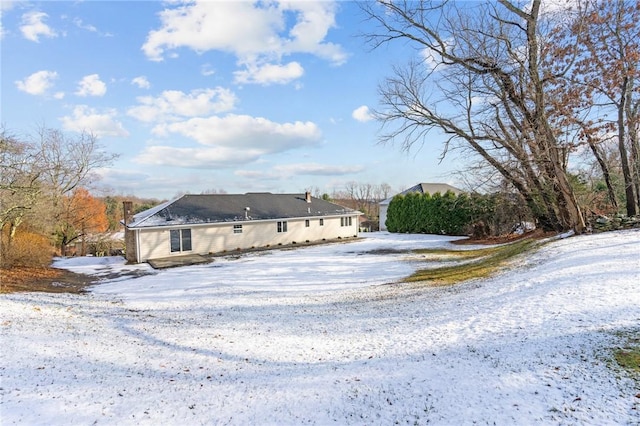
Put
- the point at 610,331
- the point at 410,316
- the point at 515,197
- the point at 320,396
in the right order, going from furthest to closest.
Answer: the point at 515,197 → the point at 410,316 → the point at 610,331 → the point at 320,396

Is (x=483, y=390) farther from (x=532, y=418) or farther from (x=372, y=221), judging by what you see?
(x=372, y=221)

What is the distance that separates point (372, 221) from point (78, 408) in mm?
42163

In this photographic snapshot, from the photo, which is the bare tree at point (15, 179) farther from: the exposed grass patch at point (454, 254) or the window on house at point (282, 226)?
the exposed grass patch at point (454, 254)

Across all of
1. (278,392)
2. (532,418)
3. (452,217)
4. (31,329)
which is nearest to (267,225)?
(452,217)

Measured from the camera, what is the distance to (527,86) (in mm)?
12945

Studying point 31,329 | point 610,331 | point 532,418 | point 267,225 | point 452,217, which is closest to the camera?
point 532,418

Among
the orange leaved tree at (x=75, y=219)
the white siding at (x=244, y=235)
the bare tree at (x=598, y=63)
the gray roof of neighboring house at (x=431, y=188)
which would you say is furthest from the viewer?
the gray roof of neighboring house at (x=431, y=188)

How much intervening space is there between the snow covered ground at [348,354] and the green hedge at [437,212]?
1710cm

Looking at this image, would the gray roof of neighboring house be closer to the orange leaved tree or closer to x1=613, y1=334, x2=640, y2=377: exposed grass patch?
the orange leaved tree

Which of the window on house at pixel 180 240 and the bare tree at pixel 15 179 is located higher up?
the bare tree at pixel 15 179

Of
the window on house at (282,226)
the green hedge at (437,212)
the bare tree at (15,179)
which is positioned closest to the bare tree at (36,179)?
the bare tree at (15,179)

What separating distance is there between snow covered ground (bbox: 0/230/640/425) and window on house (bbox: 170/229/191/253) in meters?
10.1

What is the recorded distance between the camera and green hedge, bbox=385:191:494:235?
26.6 metres

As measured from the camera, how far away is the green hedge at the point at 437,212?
26.6 meters
